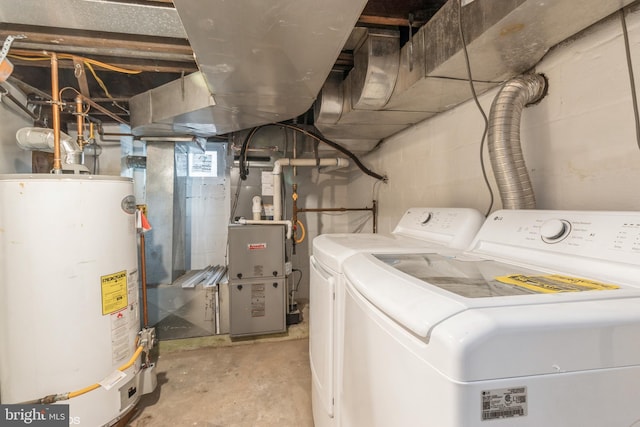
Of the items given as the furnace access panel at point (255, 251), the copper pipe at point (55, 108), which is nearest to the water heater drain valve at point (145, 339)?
the furnace access panel at point (255, 251)

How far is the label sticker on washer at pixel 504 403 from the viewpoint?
0.42 metres

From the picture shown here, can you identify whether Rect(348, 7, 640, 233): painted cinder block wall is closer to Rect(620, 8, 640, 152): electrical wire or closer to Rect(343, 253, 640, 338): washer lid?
Rect(620, 8, 640, 152): electrical wire

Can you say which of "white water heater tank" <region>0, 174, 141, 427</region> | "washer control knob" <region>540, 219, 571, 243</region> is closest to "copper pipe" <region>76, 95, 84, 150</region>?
"white water heater tank" <region>0, 174, 141, 427</region>

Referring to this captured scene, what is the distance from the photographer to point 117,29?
1439mm

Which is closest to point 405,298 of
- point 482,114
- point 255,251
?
point 482,114

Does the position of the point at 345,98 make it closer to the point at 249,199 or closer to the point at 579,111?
the point at 579,111

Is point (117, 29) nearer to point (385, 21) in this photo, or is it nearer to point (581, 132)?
point (385, 21)

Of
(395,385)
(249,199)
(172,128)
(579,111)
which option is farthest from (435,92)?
(249,199)

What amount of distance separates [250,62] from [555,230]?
1429 millimetres

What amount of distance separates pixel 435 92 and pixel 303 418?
2.07 meters

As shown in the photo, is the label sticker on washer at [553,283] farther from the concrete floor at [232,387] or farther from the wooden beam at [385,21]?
the concrete floor at [232,387]

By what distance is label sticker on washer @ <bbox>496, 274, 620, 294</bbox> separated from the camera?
59 cm

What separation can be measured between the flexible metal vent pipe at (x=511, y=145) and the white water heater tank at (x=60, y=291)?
6.33 feet

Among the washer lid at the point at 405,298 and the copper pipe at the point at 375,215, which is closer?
the washer lid at the point at 405,298
